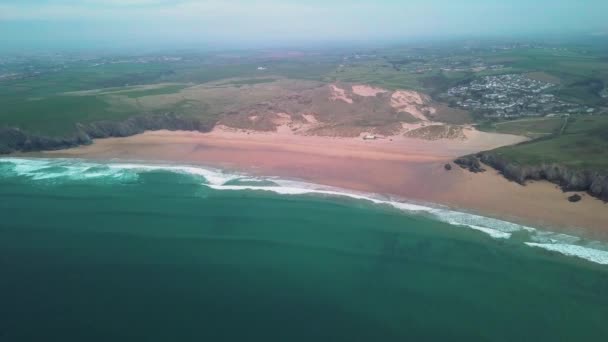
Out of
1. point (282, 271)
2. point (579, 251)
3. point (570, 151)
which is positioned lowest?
point (282, 271)

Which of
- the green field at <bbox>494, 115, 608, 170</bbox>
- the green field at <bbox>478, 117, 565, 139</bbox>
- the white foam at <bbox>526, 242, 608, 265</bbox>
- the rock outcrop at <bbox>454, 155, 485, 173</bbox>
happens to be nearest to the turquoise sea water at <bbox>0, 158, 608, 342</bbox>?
the white foam at <bbox>526, 242, 608, 265</bbox>

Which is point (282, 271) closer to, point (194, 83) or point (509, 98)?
point (509, 98)

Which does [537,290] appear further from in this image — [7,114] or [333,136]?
[7,114]

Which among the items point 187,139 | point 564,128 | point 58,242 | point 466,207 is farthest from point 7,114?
point 564,128

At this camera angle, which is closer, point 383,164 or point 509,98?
point 383,164

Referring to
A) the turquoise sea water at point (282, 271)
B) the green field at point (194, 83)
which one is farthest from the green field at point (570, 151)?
the turquoise sea water at point (282, 271)

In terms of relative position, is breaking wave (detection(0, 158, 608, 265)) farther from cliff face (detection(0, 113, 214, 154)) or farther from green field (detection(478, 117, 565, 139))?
green field (detection(478, 117, 565, 139))

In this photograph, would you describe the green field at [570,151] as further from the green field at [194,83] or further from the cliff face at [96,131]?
the cliff face at [96,131]

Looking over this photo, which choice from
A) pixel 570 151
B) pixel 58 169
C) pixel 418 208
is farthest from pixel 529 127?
pixel 58 169
